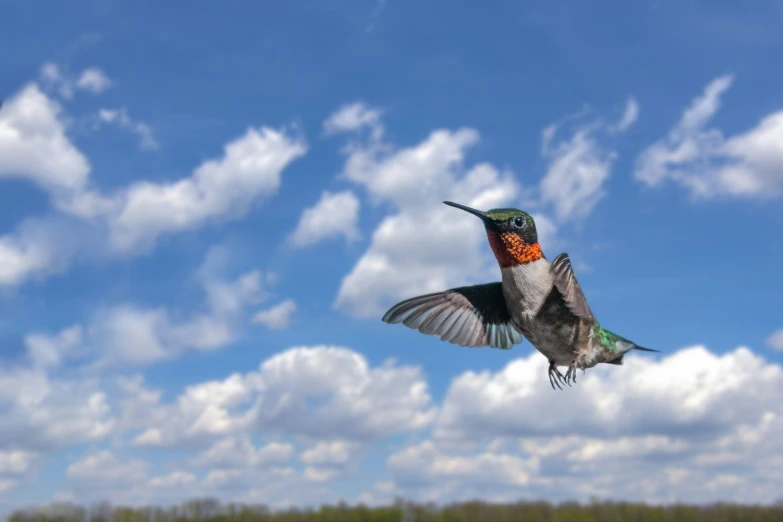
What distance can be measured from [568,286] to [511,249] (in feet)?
1.31

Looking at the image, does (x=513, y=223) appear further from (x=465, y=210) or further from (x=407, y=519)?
(x=407, y=519)

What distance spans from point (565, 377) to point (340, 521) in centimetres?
9703

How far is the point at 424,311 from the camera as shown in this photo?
3.69 metres

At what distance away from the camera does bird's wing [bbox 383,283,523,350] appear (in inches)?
144

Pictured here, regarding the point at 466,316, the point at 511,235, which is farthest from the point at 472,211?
the point at 466,316

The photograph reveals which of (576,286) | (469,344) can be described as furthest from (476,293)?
(576,286)

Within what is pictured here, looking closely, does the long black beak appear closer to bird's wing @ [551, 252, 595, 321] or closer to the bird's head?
the bird's head

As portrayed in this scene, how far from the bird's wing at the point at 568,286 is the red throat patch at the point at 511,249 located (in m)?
0.30

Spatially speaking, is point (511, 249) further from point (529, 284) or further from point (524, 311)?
point (524, 311)

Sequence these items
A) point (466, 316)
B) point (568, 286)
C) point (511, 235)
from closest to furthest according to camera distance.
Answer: point (568, 286) < point (511, 235) < point (466, 316)

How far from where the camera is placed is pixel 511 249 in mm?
3152

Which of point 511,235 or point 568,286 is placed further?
point 511,235

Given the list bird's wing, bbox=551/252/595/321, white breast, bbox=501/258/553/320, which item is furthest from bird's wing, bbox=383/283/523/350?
bird's wing, bbox=551/252/595/321

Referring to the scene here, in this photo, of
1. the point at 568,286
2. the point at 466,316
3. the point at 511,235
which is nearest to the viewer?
the point at 568,286
